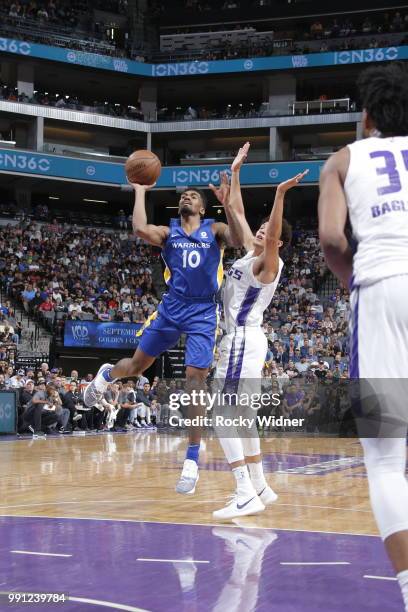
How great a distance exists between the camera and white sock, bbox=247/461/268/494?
6.30 m

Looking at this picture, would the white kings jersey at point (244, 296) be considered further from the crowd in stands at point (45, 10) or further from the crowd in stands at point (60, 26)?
the crowd in stands at point (45, 10)

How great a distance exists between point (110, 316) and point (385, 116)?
72.2ft

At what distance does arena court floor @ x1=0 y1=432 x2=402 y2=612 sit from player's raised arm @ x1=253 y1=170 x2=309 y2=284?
1692 millimetres

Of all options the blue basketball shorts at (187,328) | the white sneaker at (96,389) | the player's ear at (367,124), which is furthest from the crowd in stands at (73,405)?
the player's ear at (367,124)

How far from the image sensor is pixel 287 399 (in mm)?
17734

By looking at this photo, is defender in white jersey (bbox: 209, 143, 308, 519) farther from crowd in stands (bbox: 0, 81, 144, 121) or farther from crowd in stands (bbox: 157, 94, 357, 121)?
crowd in stands (bbox: 157, 94, 357, 121)

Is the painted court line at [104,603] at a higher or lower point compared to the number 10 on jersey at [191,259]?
lower

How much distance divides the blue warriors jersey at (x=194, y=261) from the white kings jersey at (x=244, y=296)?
0.24 metres

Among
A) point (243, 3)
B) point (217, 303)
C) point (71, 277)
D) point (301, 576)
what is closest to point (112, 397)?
point (71, 277)

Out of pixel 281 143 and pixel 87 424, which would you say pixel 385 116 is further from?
pixel 281 143

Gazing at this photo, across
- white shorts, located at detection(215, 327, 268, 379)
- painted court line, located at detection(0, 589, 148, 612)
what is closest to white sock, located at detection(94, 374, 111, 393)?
white shorts, located at detection(215, 327, 268, 379)

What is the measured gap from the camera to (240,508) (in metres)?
5.61

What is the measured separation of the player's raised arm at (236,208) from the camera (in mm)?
5823

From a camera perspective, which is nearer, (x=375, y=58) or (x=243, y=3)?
(x=375, y=58)
